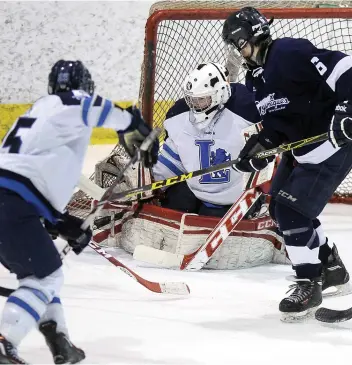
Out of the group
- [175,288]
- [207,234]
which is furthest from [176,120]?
[175,288]

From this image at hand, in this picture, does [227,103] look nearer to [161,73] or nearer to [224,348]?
[161,73]

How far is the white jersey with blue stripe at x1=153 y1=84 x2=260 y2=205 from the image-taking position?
387 centimetres

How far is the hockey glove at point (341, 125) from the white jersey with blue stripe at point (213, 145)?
2.95 ft

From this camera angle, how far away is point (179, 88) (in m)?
4.72

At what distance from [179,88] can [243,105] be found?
0.88 meters

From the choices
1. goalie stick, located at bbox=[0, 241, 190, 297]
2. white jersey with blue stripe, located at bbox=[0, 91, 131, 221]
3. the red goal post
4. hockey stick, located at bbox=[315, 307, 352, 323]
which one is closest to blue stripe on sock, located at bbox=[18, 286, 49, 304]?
white jersey with blue stripe, located at bbox=[0, 91, 131, 221]

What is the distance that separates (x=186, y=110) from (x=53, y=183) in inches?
58.3

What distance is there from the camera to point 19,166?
253 cm

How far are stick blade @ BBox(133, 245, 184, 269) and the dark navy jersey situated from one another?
804 mm

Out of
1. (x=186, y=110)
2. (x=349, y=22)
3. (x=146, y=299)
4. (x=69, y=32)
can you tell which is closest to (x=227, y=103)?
(x=186, y=110)

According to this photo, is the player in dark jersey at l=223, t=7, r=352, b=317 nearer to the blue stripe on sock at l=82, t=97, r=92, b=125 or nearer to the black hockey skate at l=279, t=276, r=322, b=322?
the black hockey skate at l=279, t=276, r=322, b=322

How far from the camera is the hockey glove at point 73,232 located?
8.88ft

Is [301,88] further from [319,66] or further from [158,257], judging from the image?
[158,257]

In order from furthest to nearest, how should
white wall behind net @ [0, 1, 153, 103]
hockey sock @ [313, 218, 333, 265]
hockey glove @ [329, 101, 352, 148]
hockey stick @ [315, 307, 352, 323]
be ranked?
white wall behind net @ [0, 1, 153, 103]
hockey sock @ [313, 218, 333, 265]
hockey stick @ [315, 307, 352, 323]
hockey glove @ [329, 101, 352, 148]
